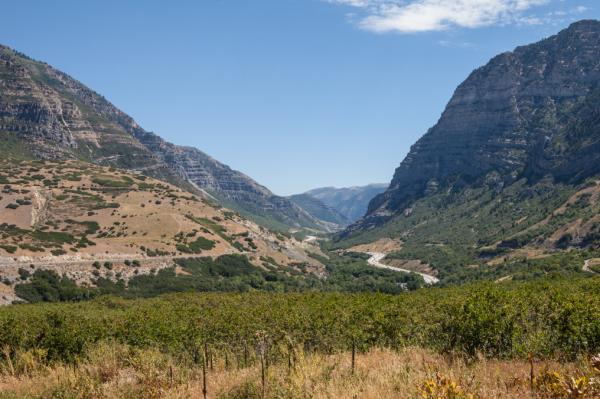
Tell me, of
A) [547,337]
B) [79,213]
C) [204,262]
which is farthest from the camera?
[79,213]

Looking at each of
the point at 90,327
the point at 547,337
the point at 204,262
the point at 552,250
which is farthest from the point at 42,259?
the point at 552,250

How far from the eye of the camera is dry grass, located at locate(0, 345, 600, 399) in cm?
857

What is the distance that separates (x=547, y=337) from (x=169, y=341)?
17.2m

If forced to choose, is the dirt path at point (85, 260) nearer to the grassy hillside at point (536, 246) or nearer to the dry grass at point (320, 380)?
the dry grass at point (320, 380)

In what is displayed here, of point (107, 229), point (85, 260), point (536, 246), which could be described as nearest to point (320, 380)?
point (85, 260)

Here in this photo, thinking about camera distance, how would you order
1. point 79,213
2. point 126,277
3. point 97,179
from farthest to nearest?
point 97,179, point 79,213, point 126,277

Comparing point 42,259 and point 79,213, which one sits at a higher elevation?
point 79,213

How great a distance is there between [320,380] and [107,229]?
122698 mm

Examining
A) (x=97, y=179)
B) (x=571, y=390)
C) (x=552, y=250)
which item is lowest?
(x=552, y=250)

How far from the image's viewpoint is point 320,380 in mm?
11031

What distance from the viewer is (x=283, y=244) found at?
582ft

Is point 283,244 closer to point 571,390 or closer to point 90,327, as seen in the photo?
point 90,327

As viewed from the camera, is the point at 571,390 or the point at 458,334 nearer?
the point at 571,390

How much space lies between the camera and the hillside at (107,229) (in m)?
93.0
